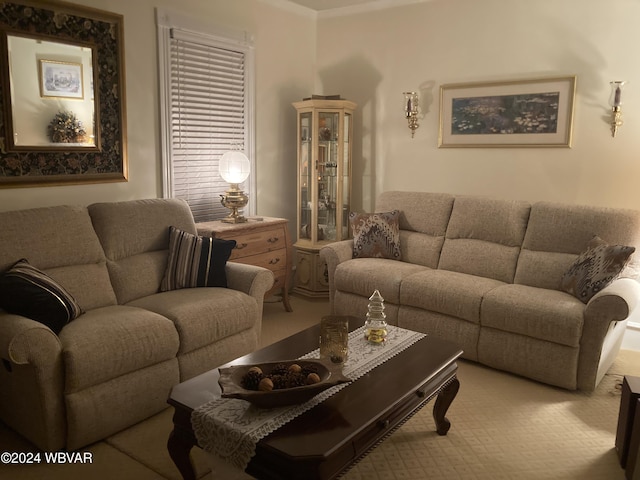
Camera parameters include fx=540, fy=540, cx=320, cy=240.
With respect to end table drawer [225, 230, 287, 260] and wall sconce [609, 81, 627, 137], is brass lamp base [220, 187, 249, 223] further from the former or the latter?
wall sconce [609, 81, 627, 137]

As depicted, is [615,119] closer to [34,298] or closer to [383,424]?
[383,424]

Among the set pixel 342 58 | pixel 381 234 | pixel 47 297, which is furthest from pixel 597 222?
pixel 47 297

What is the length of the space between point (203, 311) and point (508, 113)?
290 centimetres

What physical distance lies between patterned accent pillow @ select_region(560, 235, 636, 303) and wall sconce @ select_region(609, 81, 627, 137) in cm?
94

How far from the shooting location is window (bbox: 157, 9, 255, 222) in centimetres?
399

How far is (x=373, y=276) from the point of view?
154 inches

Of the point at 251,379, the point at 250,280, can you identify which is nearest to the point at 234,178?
the point at 250,280

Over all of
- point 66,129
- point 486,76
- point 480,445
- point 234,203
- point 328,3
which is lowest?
point 480,445

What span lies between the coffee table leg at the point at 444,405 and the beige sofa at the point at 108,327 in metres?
1.20

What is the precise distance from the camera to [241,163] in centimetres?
436

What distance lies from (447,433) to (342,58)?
3.73m

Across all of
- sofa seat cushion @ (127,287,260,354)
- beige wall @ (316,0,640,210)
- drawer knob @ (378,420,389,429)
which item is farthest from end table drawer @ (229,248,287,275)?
drawer knob @ (378,420,389,429)

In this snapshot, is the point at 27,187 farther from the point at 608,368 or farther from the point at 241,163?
the point at 608,368

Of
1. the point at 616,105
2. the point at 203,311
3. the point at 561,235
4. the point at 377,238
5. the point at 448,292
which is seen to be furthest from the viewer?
the point at 377,238
